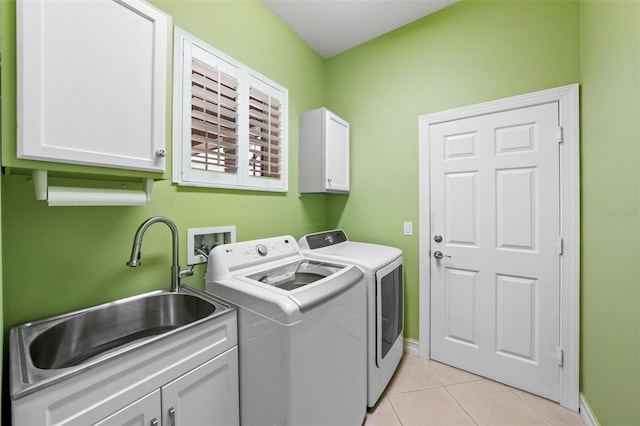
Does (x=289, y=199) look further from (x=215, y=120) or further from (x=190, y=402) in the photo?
(x=190, y=402)

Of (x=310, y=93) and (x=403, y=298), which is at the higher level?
(x=310, y=93)

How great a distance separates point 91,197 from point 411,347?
2445 mm

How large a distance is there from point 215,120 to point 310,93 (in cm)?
124

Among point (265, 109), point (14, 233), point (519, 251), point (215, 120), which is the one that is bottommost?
point (519, 251)

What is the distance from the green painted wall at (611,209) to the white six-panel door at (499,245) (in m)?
0.17

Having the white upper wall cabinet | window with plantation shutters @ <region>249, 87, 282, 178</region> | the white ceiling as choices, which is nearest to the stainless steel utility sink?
the white upper wall cabinet

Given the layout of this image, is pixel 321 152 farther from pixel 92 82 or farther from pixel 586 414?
pixel 586 414

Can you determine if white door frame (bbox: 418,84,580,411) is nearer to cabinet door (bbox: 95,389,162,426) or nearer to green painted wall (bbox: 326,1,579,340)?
green painted wall (bbox: 326,1,579,340)

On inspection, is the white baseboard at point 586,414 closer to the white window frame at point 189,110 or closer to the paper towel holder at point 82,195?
the white window frame at point 189,110

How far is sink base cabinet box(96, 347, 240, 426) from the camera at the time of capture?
85 centimetres

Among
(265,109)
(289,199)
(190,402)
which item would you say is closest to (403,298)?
(289,199)

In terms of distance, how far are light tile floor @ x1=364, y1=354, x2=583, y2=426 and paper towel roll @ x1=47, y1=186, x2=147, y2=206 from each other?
70.4 inches

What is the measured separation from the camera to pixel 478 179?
1.90 meters

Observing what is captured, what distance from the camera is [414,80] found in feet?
7.10
